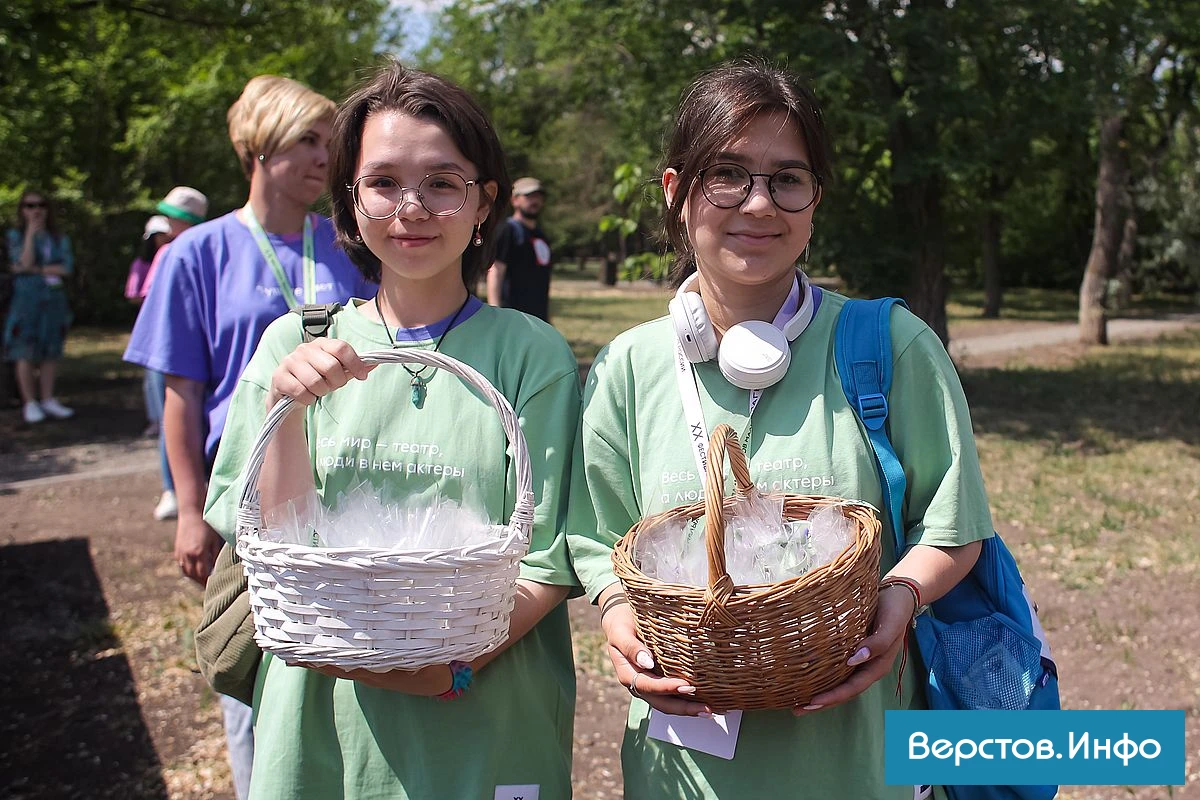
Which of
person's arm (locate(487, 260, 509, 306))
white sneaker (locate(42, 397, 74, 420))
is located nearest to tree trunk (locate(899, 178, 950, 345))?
person's arm (locate(487, 260, 509, 306))

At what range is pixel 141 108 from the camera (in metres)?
17.6

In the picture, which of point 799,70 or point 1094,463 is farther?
point 1094,463

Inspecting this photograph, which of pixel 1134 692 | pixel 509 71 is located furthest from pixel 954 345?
pixel 1134 692

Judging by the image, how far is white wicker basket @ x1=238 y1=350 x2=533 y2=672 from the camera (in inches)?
61.8

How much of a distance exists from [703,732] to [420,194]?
42.4 inches

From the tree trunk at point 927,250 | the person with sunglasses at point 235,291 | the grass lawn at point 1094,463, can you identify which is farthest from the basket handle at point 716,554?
the tree trunk at point 927,250

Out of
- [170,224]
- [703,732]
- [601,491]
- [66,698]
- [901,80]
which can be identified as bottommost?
Answer: [66,698]

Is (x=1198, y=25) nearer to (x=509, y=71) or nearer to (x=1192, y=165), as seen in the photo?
(x=1192, y=165)

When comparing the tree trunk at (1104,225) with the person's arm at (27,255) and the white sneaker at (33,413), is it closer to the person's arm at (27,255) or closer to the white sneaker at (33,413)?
the person's arm at (27,255)

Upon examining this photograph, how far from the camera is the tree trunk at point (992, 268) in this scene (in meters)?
25.1

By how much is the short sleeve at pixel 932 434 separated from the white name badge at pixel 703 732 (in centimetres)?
44

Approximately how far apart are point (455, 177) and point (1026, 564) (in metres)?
5.26

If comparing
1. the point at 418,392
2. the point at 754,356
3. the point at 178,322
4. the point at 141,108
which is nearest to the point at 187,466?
the point at 178,322

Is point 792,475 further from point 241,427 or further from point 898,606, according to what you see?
point 241,427
